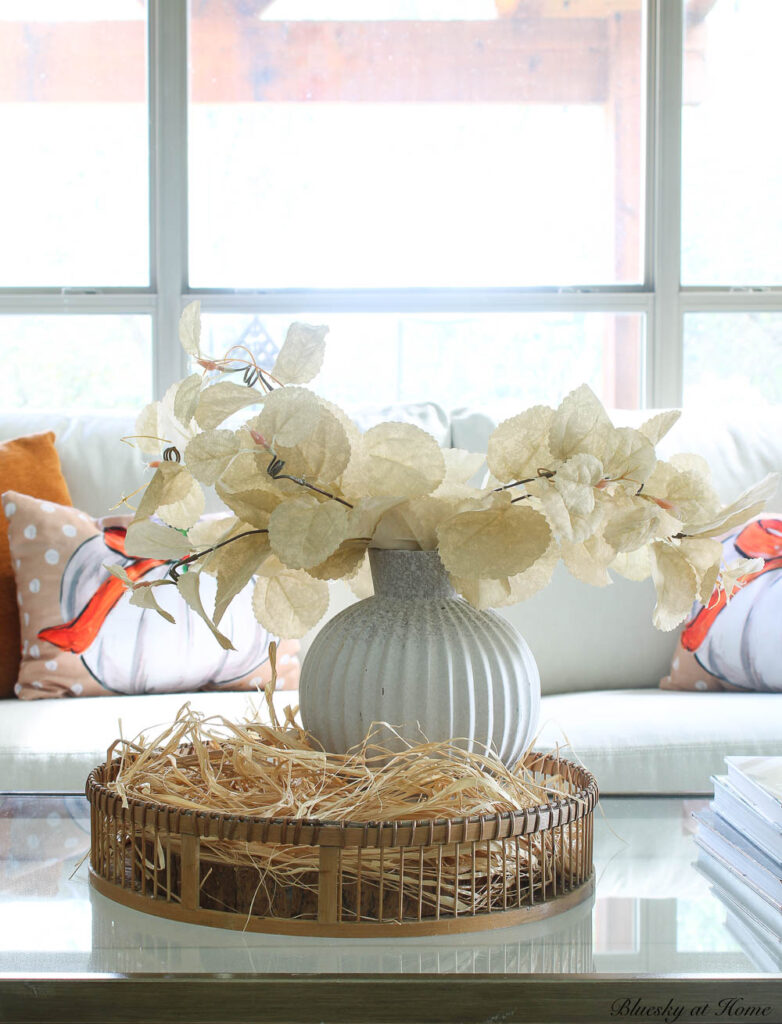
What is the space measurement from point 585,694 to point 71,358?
67.0 inches

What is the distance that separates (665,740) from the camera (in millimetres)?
1570

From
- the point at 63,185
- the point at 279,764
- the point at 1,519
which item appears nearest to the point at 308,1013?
the point at 279,764

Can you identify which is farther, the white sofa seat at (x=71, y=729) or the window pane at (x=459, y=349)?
the window pane at (x=459, y=349)

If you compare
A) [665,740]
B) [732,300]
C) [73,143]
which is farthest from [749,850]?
[73,143]

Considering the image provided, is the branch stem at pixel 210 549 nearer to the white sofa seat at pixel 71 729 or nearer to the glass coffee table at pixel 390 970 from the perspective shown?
the glass coffee table at pixel 390 970

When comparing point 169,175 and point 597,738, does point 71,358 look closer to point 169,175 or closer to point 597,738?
point 169,175

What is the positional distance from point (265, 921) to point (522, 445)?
0.35 m

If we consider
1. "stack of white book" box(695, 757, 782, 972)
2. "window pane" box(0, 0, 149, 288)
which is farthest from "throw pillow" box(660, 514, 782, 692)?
"window pane" box(0, 0, 149, 288)

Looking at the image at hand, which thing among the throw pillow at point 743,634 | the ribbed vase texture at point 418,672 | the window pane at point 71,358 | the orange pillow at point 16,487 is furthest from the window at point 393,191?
the ribbed vase texture at point 418,672

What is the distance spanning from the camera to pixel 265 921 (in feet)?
2.21

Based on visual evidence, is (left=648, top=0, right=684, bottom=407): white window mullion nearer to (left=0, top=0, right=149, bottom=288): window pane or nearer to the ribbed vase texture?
(left=0, top=0, right=149, bottom=288): window pane

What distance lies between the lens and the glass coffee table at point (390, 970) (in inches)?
23.0

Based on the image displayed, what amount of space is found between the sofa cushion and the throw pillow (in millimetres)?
137

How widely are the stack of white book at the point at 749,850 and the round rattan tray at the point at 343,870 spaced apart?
126 millimetres
